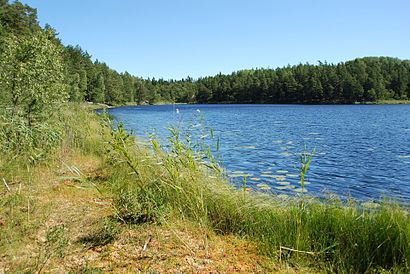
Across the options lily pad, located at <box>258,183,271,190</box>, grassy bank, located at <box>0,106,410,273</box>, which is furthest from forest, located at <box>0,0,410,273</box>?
lily pad, located at <box>258,183,271,190</box>

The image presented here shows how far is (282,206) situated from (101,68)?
124 m

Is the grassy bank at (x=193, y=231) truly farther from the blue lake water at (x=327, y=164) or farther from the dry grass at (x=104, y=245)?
the blue lake water at (x=327, y=164)

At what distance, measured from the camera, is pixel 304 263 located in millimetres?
4871

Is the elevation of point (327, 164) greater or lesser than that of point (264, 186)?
lesser

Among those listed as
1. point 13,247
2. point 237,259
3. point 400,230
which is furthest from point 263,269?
point 13,247

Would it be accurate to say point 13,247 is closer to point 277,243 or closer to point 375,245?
point 277,243

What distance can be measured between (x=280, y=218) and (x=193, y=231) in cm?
147

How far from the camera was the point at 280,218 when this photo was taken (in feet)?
19.0

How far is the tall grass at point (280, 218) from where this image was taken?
498cm

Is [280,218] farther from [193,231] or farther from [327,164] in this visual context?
[327,164]

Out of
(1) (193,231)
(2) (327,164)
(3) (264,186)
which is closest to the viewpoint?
(1) (193,231)

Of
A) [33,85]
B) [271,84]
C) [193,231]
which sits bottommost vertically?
[193,231]

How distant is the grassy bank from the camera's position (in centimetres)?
475

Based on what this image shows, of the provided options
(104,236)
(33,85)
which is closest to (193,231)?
(104,236)
